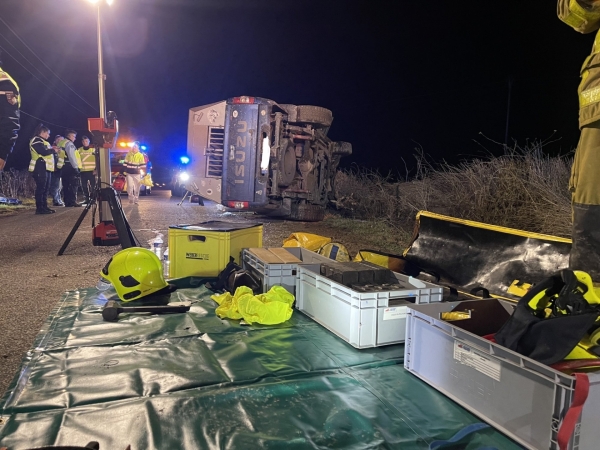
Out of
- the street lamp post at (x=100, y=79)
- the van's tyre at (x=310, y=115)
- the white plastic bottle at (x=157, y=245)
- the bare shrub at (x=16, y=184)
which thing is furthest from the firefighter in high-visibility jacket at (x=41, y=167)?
the van's tyre at (x=310, y=115)

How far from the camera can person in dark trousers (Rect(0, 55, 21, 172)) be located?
30.9 feet

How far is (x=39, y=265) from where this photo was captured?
621 centimetres

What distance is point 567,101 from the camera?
21.0m

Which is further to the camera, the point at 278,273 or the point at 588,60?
the point at 278,273

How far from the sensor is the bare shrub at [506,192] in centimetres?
625

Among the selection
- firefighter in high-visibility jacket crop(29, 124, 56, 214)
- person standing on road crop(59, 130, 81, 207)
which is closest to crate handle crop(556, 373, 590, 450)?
firefighter in high-visibility jacket crop(29, 124, 56, 214)

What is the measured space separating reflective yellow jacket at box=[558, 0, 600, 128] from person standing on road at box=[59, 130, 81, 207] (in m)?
14.8

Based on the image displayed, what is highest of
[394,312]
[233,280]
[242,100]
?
[242,100]

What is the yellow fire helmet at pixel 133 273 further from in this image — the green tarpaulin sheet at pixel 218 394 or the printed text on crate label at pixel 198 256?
the printed text on crate label at pixel 198 256

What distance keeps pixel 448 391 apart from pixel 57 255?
20.6ft

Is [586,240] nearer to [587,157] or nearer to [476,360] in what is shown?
[587,157]

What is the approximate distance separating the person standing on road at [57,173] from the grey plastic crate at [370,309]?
528 inches

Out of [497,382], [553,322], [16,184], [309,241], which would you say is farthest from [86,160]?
[553,322]

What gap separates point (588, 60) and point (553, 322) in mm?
1827
